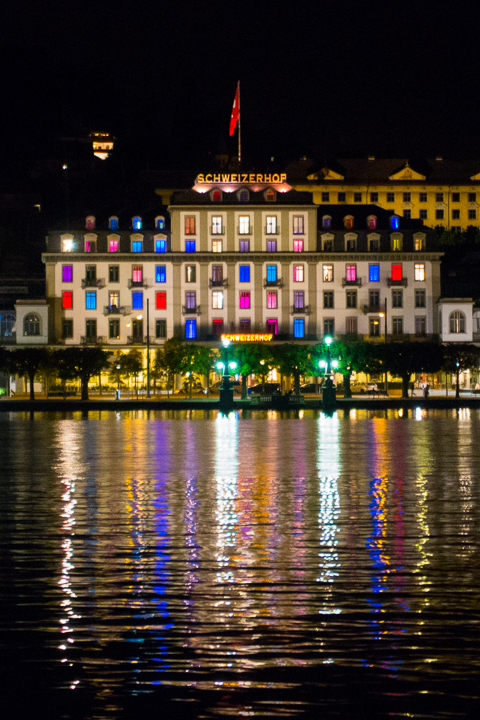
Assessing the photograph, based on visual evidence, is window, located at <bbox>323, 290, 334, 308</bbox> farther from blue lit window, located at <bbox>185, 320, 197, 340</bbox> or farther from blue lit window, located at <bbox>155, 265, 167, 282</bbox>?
blue lit window, located at <bbox>155, 265, 167, 282</bbox>

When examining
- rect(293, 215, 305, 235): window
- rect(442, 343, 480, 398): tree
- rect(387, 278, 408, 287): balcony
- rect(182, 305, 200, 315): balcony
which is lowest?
rect(442, 343, 480, 398): tree

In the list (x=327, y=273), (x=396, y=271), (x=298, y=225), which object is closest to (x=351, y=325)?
(x=327, y=273)

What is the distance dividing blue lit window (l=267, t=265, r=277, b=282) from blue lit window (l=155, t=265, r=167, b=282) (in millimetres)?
10351

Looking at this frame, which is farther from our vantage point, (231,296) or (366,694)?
(231,296)

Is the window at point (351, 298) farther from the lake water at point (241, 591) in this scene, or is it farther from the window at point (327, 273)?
the lake water at point (241, 591)

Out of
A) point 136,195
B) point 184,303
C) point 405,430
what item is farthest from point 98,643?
point 136,195

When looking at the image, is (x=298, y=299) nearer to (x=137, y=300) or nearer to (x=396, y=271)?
(x=396, y=271)

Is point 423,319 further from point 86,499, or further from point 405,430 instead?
point 86,499

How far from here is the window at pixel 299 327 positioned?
10181cm

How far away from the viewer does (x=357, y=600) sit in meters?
12.1

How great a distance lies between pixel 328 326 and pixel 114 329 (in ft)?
69.7

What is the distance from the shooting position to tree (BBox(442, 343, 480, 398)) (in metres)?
86.9

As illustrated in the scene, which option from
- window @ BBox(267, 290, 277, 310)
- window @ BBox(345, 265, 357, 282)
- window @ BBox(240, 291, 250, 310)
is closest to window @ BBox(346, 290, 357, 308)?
window @ BBox(345, 265, 357, 282)

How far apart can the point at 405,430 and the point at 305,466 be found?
684 inches
